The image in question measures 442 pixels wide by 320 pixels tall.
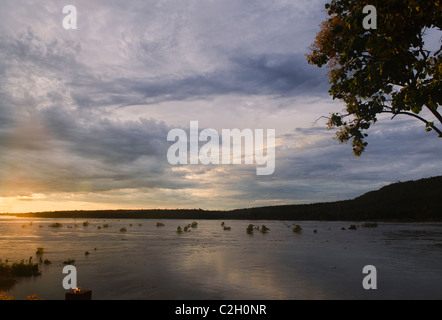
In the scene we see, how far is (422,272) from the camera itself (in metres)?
22.2

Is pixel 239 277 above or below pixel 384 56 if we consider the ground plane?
below

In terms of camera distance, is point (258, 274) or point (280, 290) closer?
point (280, 290)

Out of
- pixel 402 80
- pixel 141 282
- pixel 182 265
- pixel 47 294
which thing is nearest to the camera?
pixel 47 294

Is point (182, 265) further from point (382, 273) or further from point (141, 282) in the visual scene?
point (382, 273)

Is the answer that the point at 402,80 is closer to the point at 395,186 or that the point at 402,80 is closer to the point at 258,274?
the point at 258,274

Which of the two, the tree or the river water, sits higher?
the tree

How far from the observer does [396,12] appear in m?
17.5

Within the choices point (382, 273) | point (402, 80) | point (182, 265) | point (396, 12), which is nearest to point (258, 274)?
point (182, 265)

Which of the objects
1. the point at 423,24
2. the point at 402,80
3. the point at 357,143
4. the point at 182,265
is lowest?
the point at 182,265

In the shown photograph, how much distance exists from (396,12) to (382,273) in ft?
52.1

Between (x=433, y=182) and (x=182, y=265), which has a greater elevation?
(x=433, y=182)

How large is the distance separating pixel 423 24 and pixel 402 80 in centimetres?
355

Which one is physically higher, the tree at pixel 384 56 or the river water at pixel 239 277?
the tree at pixel 384 56
